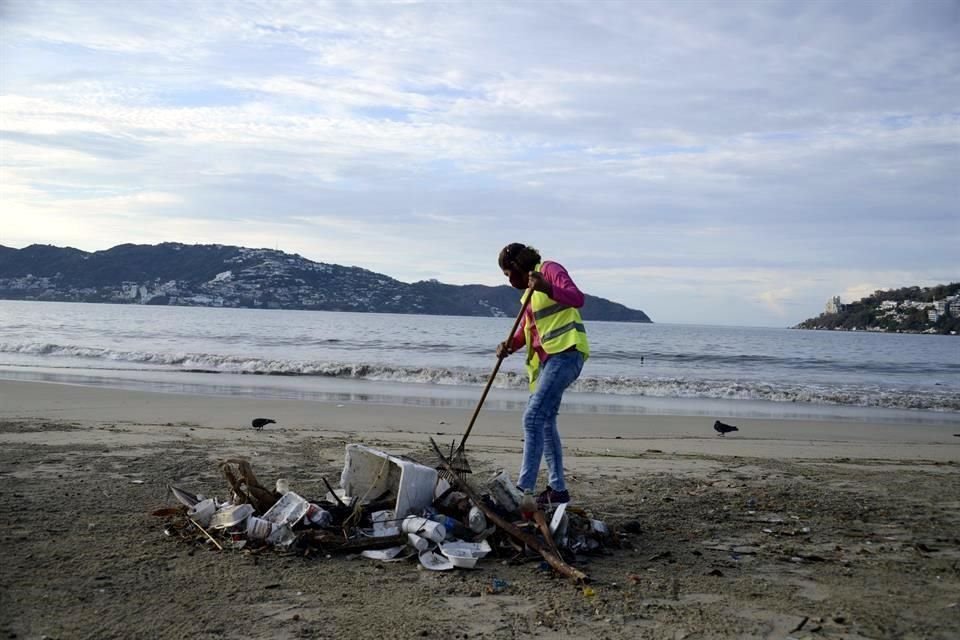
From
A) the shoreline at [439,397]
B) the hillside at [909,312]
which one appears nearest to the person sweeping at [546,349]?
the shoreline at [439,397]

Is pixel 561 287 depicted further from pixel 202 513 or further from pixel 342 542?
pixel 202 513

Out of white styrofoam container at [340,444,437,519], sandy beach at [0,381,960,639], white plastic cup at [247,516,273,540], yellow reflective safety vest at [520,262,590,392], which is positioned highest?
yellow reflective safety vest at [520,262,590,392]

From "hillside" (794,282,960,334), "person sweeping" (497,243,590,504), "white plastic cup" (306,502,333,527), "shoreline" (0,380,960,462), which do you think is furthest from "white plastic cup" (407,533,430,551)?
"hillside" (794,282,960,334)

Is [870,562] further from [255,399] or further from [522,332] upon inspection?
[255,399]

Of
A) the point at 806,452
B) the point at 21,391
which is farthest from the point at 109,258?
the point at 806,452

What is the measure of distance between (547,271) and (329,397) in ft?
36.6

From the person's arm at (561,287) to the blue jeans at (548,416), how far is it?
41cm

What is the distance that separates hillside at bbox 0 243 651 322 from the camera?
357 feet

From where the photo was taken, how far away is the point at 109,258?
378ft

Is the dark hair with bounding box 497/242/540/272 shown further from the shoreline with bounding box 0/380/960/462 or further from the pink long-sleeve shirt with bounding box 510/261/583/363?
the shoreline with bounding box 0/380/960/462

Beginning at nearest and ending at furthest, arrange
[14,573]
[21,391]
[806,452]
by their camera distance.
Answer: [14,573], [806,452], [21,391]

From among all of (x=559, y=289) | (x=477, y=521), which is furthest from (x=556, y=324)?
(x=477, y=521)

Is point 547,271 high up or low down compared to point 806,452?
up

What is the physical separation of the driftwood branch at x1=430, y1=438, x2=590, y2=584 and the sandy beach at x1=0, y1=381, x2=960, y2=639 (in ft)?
0.31
